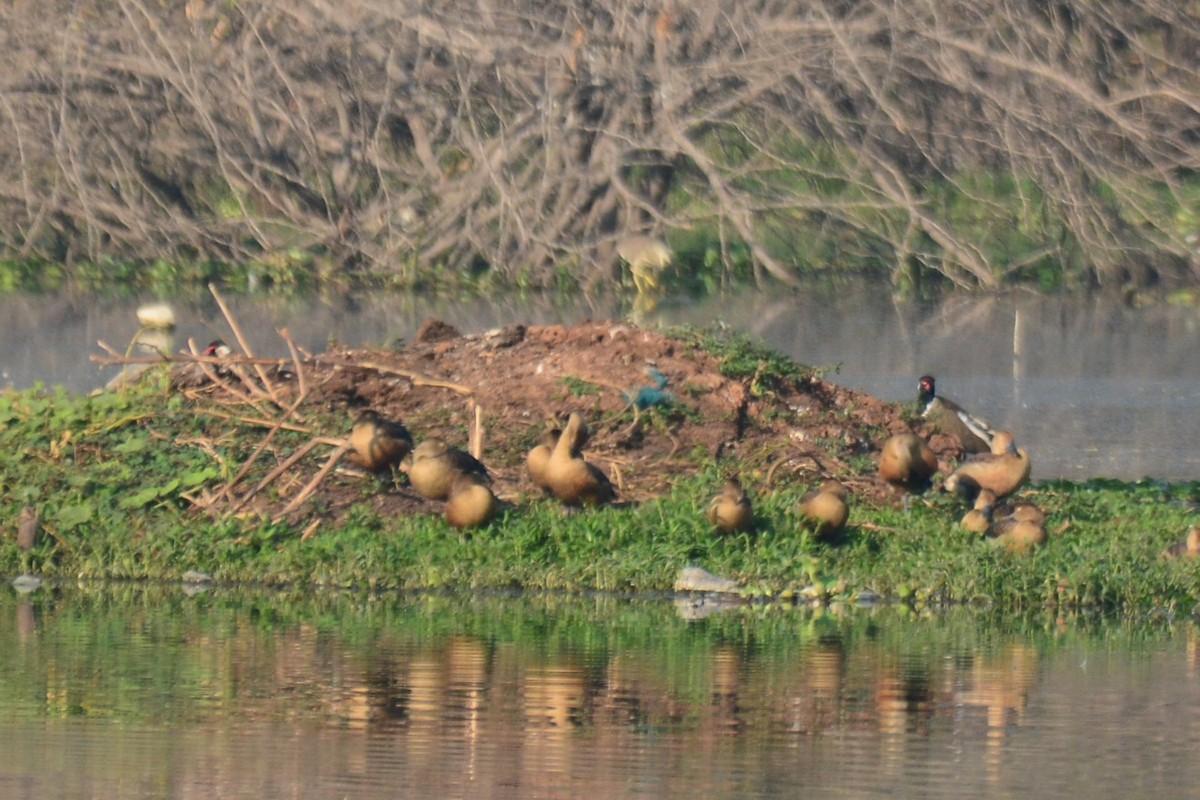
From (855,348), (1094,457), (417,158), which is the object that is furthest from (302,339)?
(1094,457)

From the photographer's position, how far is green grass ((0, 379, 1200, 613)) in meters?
9.59

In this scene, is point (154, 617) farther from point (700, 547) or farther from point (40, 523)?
point (700, 547)

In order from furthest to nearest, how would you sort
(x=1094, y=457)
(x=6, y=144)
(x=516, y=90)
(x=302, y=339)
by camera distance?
(x=6, y=144) → (x=516, y=90) → (x=302, y=339) → (x=1094, y=457)

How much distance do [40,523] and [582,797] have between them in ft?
16.6

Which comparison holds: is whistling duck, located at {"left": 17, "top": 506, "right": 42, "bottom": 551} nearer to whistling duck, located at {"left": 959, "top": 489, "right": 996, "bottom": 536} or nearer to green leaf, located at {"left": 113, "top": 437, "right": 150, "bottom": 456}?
green leaf, located at {"left": 113, "top": 437, "right": 150, "bottom": 456}

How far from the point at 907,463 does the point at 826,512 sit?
0.71 meters

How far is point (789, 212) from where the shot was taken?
2631 cm

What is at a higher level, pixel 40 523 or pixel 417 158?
pixel 417 158

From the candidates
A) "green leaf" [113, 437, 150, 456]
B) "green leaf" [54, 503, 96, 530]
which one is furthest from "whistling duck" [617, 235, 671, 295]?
"green leaf" [54, 503, 96, 530]

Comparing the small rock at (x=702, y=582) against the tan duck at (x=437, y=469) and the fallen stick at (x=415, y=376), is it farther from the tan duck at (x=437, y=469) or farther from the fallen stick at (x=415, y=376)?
the fallen stick at (x=415, y=376)

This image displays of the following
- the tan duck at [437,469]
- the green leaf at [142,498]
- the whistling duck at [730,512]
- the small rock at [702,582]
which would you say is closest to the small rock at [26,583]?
the green leaf at [142,498]

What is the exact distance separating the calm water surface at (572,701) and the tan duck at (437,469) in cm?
86

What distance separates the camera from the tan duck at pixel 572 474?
1042cm

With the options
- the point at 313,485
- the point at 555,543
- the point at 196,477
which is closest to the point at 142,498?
the point at 196,477
